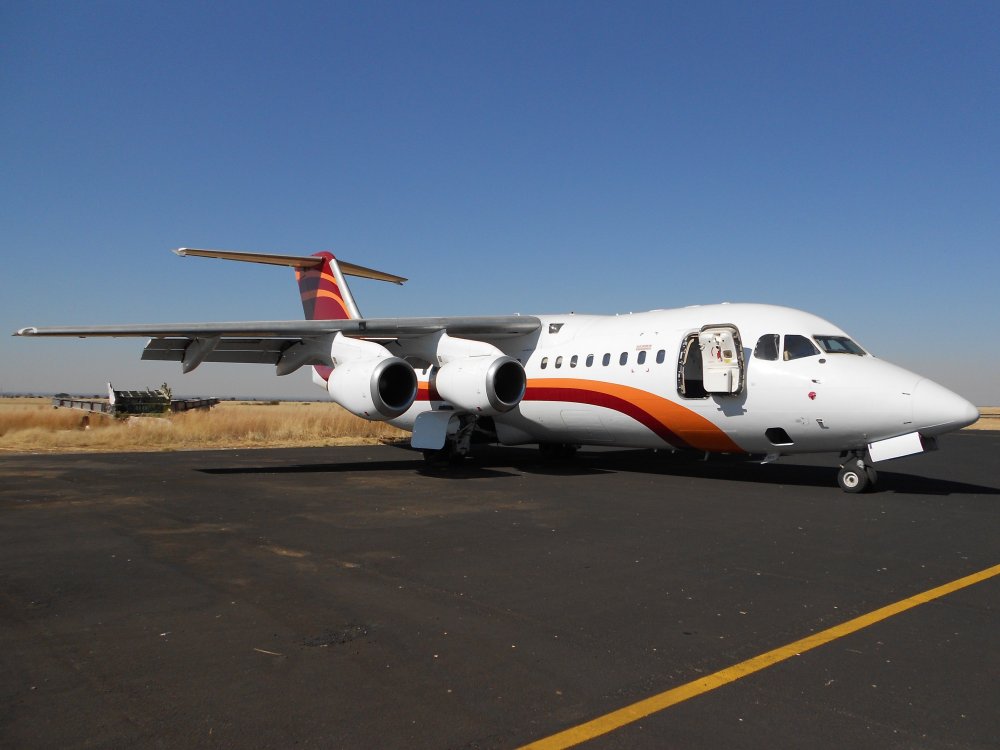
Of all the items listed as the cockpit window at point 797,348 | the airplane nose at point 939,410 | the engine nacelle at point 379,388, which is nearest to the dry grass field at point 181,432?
the engine nacelle at point 379,388

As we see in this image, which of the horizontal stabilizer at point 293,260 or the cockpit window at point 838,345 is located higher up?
the horizontal stabilizer at point 293,260

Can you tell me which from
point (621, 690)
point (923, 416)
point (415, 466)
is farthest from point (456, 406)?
point (621, 690)

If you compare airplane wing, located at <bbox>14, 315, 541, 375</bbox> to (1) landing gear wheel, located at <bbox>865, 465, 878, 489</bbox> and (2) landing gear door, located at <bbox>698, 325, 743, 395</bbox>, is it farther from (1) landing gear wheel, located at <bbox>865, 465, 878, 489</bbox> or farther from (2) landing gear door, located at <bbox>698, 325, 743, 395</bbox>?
(1) landing gear wheel, located at <bbox>865, 465, 878, 489</bbox>

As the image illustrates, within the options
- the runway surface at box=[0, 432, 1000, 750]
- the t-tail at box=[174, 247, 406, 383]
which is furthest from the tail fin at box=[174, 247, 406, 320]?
the runway surface at box=[0, 432, 1000, 750]

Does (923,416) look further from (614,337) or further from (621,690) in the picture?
(621,690)

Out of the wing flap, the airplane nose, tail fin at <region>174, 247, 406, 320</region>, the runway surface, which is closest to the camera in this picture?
the runway surface

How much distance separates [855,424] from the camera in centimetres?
1025

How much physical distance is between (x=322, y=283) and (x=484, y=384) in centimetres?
781

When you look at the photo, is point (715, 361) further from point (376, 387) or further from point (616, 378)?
point (376, 387)

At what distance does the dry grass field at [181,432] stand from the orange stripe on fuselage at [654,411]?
11.3 meters

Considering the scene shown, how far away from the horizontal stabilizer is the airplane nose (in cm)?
1397

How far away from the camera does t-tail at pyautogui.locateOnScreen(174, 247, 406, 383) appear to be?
710 inches

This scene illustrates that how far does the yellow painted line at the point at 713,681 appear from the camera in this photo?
125 inches

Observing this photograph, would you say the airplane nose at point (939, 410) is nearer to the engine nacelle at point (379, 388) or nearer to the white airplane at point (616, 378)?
the white airplane at point (616, 378)
